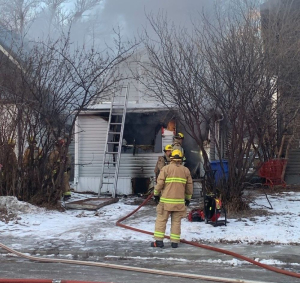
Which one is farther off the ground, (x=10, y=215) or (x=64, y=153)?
(x=64, y=153)

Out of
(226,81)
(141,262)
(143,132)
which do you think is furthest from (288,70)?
(141,262)

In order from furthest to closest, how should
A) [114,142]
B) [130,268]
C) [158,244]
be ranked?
[114,142]
[158,244]
[130,268]

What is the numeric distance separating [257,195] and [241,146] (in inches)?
116

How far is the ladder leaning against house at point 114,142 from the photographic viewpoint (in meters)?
10.8

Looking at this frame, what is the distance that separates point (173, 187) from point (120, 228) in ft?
5.22

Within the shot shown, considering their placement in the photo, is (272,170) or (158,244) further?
(272,170)

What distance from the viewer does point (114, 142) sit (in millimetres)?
10773

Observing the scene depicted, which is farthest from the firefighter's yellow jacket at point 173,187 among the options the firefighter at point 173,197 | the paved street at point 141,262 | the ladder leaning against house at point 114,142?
the ladder leaning against house at point 114,142

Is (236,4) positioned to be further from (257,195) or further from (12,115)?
(12,115)

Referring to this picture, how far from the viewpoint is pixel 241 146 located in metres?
8.44

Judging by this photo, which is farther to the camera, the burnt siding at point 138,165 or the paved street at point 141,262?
the burnt siding at point 138,165

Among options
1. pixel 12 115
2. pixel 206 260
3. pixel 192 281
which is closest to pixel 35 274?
pixel 192 281

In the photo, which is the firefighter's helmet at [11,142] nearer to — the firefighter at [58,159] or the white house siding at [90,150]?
the firefighter at [58,159]

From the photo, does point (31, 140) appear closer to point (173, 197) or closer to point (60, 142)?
point (60, 142)
